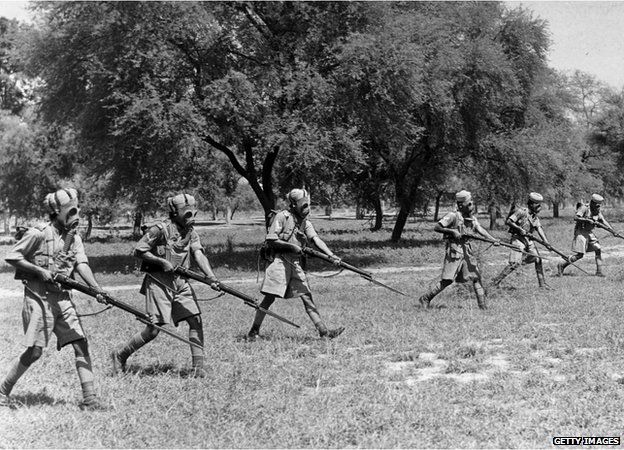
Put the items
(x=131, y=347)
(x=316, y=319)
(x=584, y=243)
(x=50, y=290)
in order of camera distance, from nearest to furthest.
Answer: (x=50, y=290), (x=131, y=347), (x=316, y=319), (x=584, y=243)

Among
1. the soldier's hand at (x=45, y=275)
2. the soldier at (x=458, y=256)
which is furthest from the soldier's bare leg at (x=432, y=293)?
the soldier's hand at (x=45, y=275)

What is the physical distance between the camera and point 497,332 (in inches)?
345

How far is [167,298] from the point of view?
22.6 ft

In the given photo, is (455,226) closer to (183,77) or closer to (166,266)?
(166,266)

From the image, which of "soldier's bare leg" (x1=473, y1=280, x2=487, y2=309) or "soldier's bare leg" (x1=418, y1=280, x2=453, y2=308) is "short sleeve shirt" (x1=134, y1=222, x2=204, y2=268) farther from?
"soldier's bare leg" (x1=473, y1=280, x2=487, y2=309)

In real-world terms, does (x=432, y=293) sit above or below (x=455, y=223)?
below

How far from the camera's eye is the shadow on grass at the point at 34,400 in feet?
19.0

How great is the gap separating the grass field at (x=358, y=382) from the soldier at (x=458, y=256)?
0.40 metres

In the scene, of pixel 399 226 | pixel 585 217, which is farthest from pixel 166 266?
pixel 399 226

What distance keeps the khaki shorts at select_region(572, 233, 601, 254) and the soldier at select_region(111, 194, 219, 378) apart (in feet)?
37.9

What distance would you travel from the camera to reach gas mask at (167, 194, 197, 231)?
703cm

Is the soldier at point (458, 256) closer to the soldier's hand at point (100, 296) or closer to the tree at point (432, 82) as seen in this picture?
the soldier's hand at point (100, 296)

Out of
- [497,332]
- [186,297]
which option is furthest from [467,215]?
[186,297]

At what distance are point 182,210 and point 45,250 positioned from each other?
1.67m
